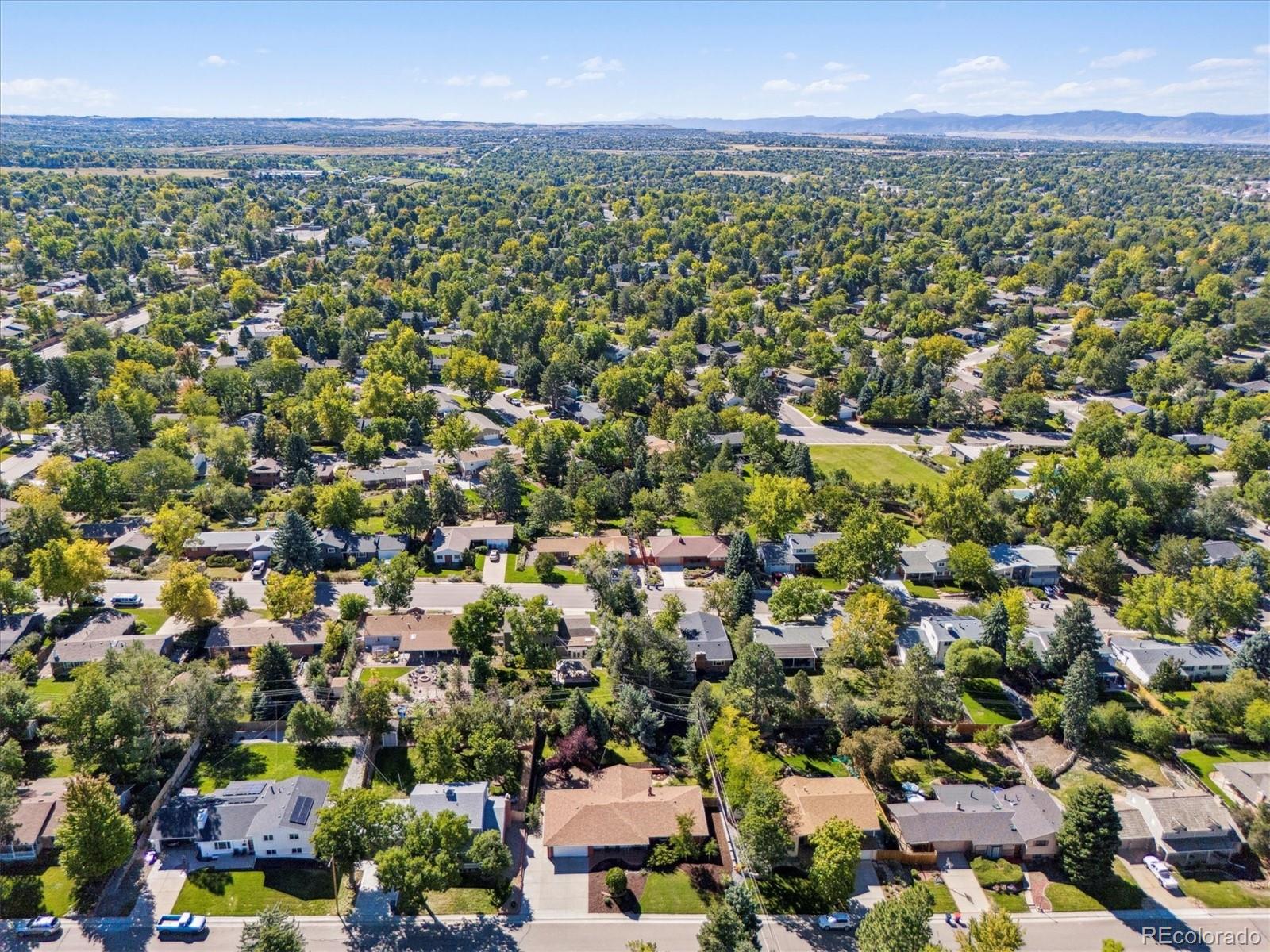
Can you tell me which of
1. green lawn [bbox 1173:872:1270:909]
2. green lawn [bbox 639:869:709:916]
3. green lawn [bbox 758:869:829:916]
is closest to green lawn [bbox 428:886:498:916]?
green lawn [bbox 639:869:709:916]

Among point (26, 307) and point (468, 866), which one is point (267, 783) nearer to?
point (468, 866)

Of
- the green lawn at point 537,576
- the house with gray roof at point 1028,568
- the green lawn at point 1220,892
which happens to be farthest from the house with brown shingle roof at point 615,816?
the house with gray roof at point 1028,568

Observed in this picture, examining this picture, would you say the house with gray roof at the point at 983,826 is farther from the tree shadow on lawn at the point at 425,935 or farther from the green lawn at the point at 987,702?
the tree shadow on lawn at the point at 425,935

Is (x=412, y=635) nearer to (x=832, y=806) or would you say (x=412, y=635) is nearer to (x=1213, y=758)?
(x=832, y=806)

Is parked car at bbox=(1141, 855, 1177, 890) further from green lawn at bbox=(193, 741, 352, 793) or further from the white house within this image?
the white house

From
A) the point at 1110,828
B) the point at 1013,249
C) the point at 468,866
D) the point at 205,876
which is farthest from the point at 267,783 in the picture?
the point at 1013,249
